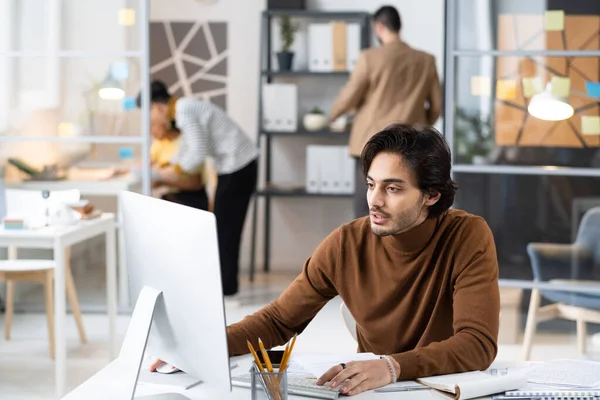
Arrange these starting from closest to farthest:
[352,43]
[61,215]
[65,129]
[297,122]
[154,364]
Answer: [154,364] → [61,215] → [65,129] → [352,43] → [297,122]

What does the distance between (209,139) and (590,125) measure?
213 centimetres

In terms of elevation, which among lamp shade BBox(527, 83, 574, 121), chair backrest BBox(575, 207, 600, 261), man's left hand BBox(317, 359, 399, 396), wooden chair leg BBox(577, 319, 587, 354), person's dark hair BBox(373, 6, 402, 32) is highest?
person's dark hair BBox(373, 6, 402, 32)

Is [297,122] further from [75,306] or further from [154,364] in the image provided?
[154,364]

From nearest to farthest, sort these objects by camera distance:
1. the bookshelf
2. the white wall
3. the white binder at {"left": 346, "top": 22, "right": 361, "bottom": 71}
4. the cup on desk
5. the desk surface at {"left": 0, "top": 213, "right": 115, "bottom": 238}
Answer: the desk surface at {"left": 0, "top": 213, "right": 115, "bottom": 238} < the cup on desk < the white binder at {"left": 346, "top": 22, "right": 361, "bottom": 71} < the bookshelf < the white wall

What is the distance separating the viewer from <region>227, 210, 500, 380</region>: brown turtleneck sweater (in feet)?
6.94

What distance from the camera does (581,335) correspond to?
458 cm

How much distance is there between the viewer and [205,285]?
1.57 metres

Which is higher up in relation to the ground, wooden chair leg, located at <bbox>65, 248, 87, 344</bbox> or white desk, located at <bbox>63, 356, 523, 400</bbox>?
white desk, located at <bbox>63, 356, 523, 400</bbox>

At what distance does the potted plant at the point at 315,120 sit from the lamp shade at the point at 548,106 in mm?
2165

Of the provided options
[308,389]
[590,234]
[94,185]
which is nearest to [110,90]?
[94,185]

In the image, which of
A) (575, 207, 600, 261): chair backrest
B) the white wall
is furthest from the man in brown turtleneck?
the white wall

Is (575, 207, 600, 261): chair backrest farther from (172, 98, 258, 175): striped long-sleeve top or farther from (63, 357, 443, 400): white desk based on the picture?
(63, 357, 443, 400): white desk

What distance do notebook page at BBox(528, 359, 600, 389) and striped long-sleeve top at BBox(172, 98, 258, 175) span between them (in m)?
3.69

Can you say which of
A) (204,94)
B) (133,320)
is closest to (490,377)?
(133,320)
